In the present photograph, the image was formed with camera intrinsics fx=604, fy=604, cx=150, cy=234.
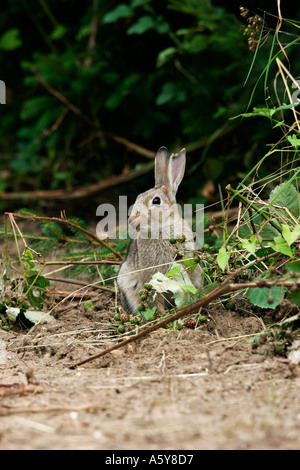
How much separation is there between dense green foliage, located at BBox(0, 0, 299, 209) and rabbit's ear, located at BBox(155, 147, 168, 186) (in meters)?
0.85

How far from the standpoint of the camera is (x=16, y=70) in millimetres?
9367

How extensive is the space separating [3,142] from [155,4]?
3.79 m

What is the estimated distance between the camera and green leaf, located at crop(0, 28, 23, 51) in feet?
27.3

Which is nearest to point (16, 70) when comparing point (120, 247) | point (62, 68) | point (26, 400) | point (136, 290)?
point (62, 68)

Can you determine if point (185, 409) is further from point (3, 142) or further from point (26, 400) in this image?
point (3, 142)

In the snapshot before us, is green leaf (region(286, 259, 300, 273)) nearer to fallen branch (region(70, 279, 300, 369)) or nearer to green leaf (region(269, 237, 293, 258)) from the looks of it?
green leaf (region(269, 237, 293, 258))

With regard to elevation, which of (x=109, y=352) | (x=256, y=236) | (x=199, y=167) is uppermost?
(x=199, y=167)

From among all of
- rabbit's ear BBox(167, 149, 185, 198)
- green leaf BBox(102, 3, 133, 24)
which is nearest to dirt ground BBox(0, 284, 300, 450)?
rabbit's ear BBox(167, 149, 185, 198)

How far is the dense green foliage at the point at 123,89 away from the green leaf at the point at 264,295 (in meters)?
1.67

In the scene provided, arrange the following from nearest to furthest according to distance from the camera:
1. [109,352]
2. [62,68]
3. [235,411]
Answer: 1. [235,411]
2. [109,352]
3. [62,68]

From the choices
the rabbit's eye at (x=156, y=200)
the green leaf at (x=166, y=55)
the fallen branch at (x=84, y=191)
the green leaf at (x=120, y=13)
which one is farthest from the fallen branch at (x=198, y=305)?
the green leaf at (x=120, y=13)

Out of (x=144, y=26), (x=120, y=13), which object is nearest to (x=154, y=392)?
(x=144, y=26)

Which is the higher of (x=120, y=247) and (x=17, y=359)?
(x=120, y=247)

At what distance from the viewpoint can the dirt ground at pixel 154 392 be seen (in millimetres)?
2178
